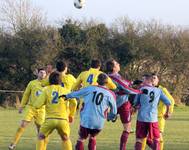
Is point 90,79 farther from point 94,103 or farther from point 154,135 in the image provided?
point 94,103

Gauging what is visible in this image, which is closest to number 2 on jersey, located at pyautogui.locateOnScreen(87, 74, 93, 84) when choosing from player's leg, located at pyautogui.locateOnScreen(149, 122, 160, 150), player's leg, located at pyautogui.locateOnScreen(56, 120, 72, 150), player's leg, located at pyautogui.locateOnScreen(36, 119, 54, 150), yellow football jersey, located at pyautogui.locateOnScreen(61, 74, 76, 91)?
yellow football jersey, located at pyautogui.locateOnScreen(61, 74, 76, 91)

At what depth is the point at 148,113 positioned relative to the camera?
12.6m

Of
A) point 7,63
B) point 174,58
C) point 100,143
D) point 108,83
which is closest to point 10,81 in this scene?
point 7,63

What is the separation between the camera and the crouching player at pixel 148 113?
41.4 ft

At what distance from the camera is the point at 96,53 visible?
50.7m

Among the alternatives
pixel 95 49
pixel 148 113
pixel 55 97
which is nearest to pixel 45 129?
pixel 55 97

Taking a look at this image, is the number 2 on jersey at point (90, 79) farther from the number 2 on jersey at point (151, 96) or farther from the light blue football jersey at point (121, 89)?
the number 2 on jersey at point (151, 96)

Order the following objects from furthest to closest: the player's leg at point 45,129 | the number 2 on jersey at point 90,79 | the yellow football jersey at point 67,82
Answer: the yellow football jersey at point 67,82 < the number 2 on jersey at point 90,79 < the player's leg at point 45,129

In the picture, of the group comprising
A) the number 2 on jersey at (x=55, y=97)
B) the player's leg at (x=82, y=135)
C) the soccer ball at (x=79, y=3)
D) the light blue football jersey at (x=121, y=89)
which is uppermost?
the soccer ball at (x=79, y=3)

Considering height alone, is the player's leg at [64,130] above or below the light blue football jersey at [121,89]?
below

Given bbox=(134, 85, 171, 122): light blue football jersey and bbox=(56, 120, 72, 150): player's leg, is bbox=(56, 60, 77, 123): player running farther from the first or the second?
bbox=(134, 85, 171, 122): light blue football jersey

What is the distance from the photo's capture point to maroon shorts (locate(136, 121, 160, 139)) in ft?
41.5

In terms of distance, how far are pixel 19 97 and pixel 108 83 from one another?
1440 inches

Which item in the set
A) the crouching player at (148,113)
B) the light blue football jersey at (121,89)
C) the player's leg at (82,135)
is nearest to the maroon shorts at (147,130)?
the crouching player at (148,113)
